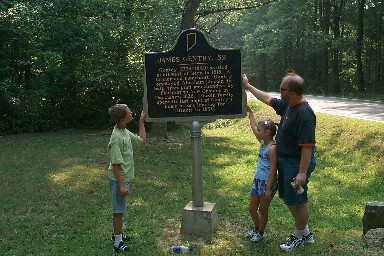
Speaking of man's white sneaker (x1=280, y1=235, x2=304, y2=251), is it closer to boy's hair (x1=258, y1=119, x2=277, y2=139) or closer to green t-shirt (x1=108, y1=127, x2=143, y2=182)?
boy's hair (x1=258, y1=119, x2=277, y2=139)

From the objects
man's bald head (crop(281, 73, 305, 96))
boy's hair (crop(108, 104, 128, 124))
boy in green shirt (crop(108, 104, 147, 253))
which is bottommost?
boy in green shirt (crop(108, 104, 147, 253))

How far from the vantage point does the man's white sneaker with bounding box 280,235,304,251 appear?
16.7 ft

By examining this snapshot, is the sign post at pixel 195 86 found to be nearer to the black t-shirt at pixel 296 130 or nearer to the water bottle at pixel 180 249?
the water bottle at pixel 180 249

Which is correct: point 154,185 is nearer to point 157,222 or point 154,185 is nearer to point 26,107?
point 157,222

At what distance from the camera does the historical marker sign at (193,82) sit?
554cm

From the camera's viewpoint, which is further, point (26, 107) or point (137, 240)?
point (26, 107)

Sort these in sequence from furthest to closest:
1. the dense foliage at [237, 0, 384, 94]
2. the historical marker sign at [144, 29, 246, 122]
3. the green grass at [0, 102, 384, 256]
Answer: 1. the dense foliage at [237, 0, 384, 94]
2. the historical marker sign at [144, 29, 246, 122]
3. the green grass at [0, 102, 384, 256]

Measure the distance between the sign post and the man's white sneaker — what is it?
3.07 feet

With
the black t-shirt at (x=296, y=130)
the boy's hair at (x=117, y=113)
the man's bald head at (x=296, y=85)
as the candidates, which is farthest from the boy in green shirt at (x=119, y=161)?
the man's bald head at (x=296, y=85)

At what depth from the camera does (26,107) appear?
59.8ft

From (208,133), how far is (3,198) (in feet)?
34.4

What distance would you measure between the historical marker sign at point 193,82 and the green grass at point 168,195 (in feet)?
5.11

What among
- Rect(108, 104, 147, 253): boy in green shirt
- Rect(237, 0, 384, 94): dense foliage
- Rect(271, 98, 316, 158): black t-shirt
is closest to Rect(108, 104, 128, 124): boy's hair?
→ Rect(108, 104, 147, 253): boy in green shirt

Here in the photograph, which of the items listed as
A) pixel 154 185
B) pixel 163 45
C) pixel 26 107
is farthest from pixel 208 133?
pixel 154 185
